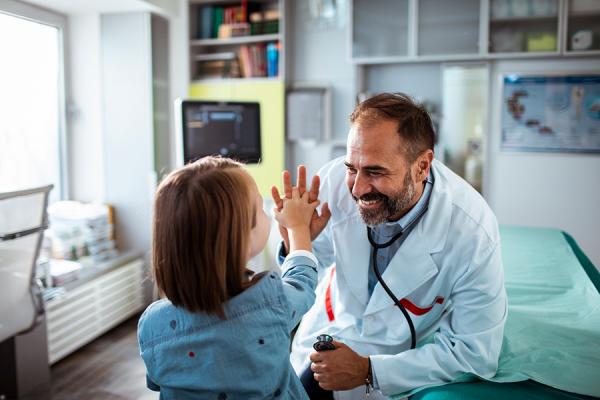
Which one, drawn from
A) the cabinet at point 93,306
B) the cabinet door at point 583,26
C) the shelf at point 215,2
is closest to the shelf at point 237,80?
the shelf at point 215,2

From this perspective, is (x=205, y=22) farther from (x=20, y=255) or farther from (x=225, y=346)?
(x=225, y=346)

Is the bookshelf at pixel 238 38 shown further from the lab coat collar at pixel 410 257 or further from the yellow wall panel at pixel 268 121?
the lab coat collar at pixel 410 257

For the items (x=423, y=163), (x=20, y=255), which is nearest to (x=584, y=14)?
(x=423, y=163)

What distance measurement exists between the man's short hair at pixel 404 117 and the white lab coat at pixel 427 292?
5.5 inches

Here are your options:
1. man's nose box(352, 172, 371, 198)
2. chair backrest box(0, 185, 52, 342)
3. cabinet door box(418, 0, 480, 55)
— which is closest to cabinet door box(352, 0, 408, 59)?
cabinet door box(418, 0, 480, 55)

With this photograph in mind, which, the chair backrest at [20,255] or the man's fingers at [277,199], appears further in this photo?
the chair backrest at [20,255]

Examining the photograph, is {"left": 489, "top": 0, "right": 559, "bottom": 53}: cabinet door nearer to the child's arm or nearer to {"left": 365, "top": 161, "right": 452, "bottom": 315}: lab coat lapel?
{"left": 365, "top": 161, "right": 452, "bottom": 315}: lab coat lapel

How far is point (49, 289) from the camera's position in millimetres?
2756

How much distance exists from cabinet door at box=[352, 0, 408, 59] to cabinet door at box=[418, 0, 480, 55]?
0.12 metres

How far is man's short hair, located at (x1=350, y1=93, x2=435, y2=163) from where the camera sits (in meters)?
1.43

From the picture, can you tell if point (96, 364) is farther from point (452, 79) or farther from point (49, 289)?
point (452, 79)

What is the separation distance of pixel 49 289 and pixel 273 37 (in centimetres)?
229

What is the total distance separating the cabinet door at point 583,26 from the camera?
3.30 metres

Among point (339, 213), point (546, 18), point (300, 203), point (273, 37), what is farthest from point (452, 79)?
point (300, 203)
